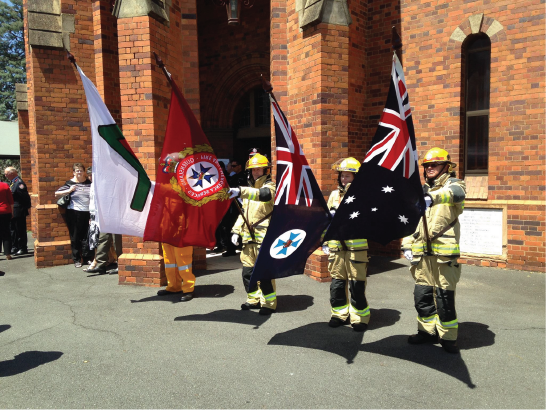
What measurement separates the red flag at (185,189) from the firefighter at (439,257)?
2229 millimetres

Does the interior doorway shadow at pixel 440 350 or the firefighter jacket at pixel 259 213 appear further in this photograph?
the firefighter jacket at pixel 259 213

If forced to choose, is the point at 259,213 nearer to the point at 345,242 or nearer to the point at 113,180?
the point at 345,242

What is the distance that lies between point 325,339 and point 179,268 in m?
2.50

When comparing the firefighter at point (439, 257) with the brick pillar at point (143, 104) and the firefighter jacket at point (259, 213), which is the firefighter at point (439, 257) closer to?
the firefighter jacket at point (259, 213)

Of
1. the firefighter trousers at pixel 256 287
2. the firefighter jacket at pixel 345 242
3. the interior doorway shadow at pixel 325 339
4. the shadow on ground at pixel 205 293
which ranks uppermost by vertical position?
the firefighter jacket at pixel 345 242

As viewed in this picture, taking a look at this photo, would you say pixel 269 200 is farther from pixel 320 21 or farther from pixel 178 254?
pixel 320 21

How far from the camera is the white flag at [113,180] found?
15.4 feet

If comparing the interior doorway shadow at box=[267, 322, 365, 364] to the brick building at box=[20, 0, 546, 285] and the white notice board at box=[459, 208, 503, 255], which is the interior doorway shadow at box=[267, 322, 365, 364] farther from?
the white notice board at box=[459, 208, 503, 255]

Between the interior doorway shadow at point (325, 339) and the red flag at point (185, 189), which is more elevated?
the red flag at point (185, 189)

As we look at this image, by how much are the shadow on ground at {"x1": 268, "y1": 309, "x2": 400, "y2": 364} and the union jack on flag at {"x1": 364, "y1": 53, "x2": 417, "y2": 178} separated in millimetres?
1815

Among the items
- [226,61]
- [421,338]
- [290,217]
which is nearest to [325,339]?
[421,338]

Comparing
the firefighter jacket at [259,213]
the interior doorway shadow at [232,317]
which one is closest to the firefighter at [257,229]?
the firefighter jacket at [259,213]

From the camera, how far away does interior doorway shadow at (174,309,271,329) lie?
4930 millimetres

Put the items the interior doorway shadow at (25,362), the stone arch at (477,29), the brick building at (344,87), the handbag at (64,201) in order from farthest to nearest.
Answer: the handbag at (64,201), the stone arch at (477,29), the brick building at (344,87), the interior doorway shadow at (25,362)
